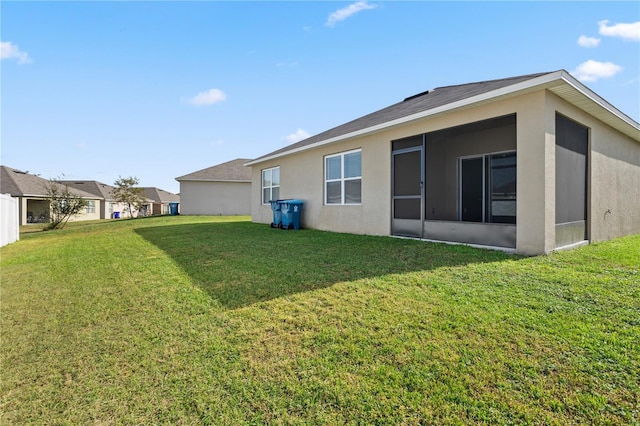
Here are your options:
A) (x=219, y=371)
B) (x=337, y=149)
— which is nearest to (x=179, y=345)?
(x=219, y=371)

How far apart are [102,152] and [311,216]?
1863 centimetres

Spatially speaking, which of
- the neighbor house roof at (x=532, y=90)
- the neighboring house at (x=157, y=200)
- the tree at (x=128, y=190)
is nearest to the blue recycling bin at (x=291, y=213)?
the neighbor house roof at (x=532, y=90)

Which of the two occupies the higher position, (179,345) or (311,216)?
(311,216)

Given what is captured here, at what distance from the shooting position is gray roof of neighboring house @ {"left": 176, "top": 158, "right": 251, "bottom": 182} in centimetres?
2386

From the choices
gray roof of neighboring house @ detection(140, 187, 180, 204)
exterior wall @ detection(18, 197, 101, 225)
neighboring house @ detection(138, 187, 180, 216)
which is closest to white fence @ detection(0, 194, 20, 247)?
exterior wall @ detection(18, 197, 101, 225)

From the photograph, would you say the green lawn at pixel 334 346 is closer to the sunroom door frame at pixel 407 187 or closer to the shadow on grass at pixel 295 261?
the shadow on grass at pixel 295 261

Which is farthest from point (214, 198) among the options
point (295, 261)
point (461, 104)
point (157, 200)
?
point (157, 200)

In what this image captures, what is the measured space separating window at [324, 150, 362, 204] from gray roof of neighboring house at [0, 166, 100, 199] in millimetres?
25555

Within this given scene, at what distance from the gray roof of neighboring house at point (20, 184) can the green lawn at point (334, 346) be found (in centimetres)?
2762

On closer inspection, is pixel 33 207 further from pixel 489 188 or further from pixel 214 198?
pixel 489 188

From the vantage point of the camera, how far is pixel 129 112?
15.1 m

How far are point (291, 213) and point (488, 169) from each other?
6707mm

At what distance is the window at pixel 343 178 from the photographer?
31.4 ft

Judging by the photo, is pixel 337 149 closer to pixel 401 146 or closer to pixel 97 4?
pixel 401 146
